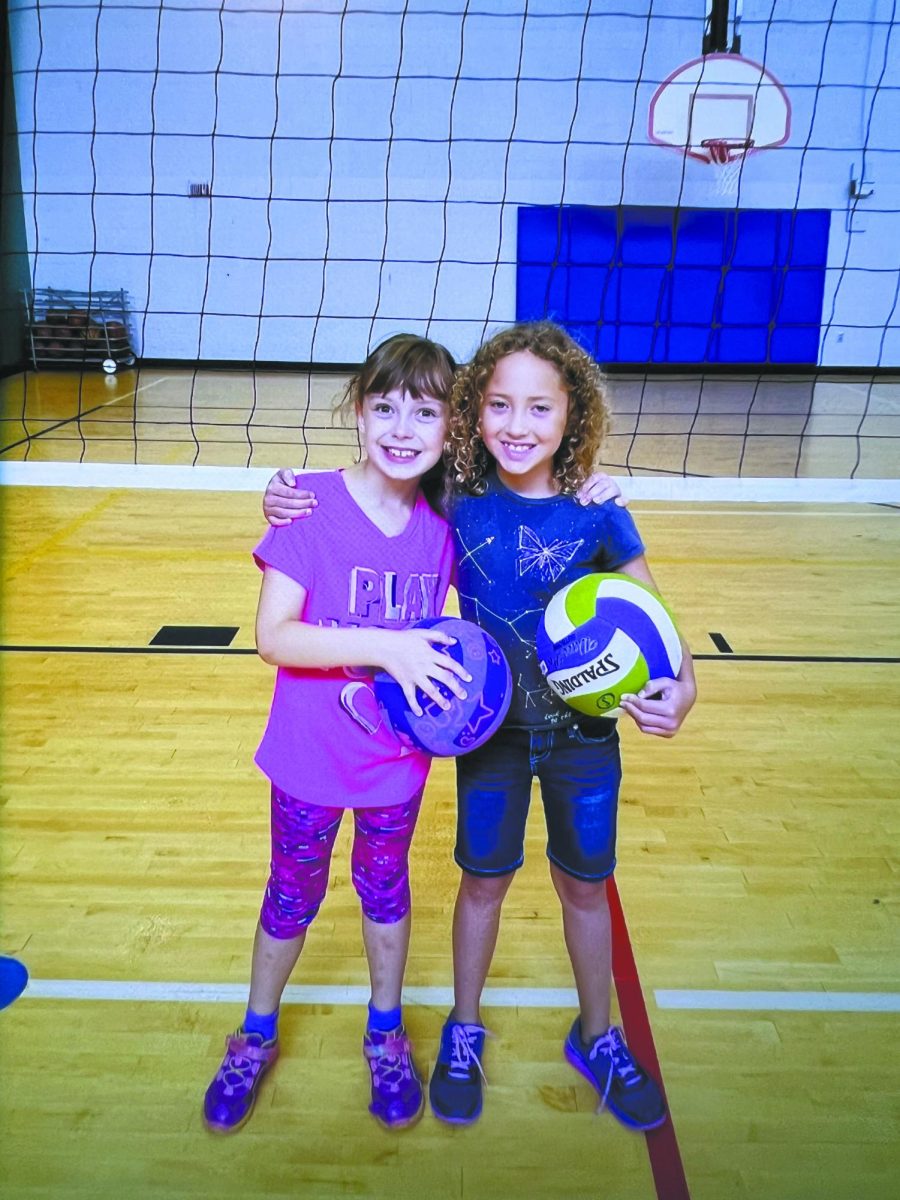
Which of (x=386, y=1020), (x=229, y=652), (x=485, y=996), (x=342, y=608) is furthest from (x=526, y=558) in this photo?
(x=229, y=652)

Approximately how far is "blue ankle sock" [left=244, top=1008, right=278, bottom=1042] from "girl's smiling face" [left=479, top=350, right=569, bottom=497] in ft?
3.34

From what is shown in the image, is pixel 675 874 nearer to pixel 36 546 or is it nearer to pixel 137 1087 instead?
pixel 137 1087

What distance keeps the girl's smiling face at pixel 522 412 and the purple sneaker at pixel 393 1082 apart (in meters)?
1.00

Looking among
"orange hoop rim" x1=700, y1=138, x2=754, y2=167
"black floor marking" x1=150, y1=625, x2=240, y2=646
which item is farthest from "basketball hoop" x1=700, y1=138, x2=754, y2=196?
"black floor marking" x1=150, y1=625, x2=240, y2=646

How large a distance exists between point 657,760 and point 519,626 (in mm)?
1543

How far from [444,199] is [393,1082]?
9936 mm

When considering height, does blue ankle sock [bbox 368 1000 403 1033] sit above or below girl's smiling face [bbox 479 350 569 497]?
below

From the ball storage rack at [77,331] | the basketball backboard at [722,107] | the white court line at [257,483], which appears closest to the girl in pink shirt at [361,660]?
the white court line at [257,483]

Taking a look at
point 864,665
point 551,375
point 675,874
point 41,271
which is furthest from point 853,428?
point 41,271

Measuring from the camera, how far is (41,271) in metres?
11.4

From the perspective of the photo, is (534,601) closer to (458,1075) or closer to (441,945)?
(458,1075)

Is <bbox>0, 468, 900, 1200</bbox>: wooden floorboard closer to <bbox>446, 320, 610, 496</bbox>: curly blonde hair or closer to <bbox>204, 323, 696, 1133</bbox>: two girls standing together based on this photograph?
<bbox>204, 323, 696, 1133</bbox>: two girls standing together

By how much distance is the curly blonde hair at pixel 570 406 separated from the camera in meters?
1.52

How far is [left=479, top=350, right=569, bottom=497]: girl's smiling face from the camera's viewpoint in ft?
4.89
